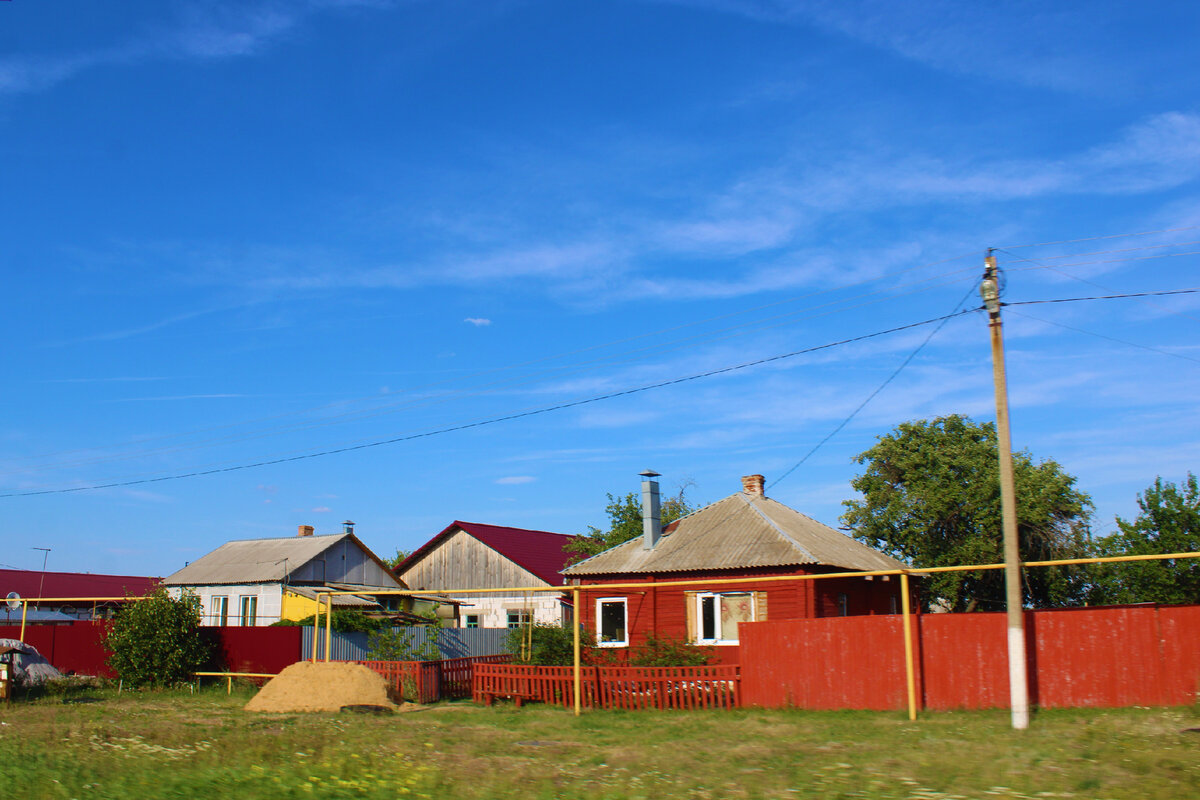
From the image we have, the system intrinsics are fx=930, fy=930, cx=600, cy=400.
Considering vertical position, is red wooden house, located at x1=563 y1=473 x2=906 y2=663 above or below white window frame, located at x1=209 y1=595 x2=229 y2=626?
above

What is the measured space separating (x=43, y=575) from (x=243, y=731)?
5528cm

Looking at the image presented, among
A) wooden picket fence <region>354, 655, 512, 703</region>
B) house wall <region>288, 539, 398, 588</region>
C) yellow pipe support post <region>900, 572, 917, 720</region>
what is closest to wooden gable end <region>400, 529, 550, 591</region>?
house wall <region>288, 539, 398, 588</region>

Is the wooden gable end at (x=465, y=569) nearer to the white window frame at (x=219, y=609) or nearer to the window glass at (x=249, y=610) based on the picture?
the window glass at (x=249, y=610)

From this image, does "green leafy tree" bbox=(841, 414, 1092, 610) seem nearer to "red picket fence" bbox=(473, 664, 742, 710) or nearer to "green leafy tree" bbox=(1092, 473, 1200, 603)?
"green leafy tree" bbox=(1092, 473, 1200, 603)

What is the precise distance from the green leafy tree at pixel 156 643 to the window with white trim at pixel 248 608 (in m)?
15.6

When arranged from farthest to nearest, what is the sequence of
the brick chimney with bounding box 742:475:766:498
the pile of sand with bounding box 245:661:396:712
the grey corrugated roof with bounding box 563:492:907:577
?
the brick chimney with bounding box 742:475:766:498, the grey corrugated roof with bounding box 563:492:907:577, the pile of sand with bounding box 245:661:396:712

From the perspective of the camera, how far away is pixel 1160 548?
3147 centimetres

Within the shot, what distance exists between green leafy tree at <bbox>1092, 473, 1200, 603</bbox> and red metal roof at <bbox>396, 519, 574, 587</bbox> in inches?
940

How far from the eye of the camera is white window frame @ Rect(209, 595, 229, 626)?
133ft

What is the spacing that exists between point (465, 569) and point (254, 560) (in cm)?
978

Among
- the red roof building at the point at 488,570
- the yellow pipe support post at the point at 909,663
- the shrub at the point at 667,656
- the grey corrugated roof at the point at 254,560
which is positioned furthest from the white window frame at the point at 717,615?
the grey corrugated roof at the point at 254,560

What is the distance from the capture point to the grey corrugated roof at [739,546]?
998 inches

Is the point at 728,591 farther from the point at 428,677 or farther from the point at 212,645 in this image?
the point at 212,645

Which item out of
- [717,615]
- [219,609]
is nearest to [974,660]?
[717,615]
